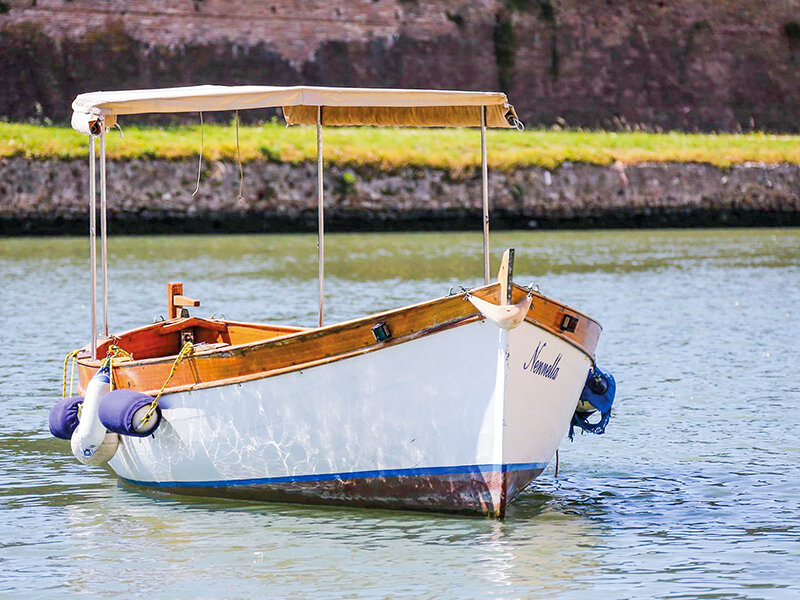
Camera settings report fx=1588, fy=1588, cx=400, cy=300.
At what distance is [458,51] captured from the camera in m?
38.4

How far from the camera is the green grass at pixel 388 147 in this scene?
29266 mm

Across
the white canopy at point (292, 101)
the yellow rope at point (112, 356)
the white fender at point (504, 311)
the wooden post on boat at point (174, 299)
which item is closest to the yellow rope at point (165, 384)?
the yellow rope at point (112, 356)

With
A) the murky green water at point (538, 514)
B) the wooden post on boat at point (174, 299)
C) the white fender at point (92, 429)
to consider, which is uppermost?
the wooden post on boat at point (174, 299)

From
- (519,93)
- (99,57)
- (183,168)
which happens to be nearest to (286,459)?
(183,168)

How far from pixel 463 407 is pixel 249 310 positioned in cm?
1024

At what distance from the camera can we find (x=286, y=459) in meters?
8.10

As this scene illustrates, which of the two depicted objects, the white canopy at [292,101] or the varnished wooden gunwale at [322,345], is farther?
the white canopy at [292,101]

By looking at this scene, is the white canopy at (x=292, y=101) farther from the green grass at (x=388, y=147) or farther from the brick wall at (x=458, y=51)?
the brick wall at (x=458, y=51)

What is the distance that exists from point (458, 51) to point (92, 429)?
101 ft

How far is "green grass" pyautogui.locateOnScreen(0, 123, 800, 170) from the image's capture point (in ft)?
96.0

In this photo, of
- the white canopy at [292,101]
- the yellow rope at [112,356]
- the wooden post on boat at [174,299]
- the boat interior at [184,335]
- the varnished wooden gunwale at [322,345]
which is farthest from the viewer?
the wooden post on boat at [174,299]

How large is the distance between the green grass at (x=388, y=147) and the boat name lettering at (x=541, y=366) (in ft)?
71.0

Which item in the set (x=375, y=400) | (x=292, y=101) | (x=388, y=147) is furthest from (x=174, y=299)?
(x=388, y=147)

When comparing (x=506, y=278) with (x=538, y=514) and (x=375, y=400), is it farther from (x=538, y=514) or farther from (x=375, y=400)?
(x=538, y=514)
